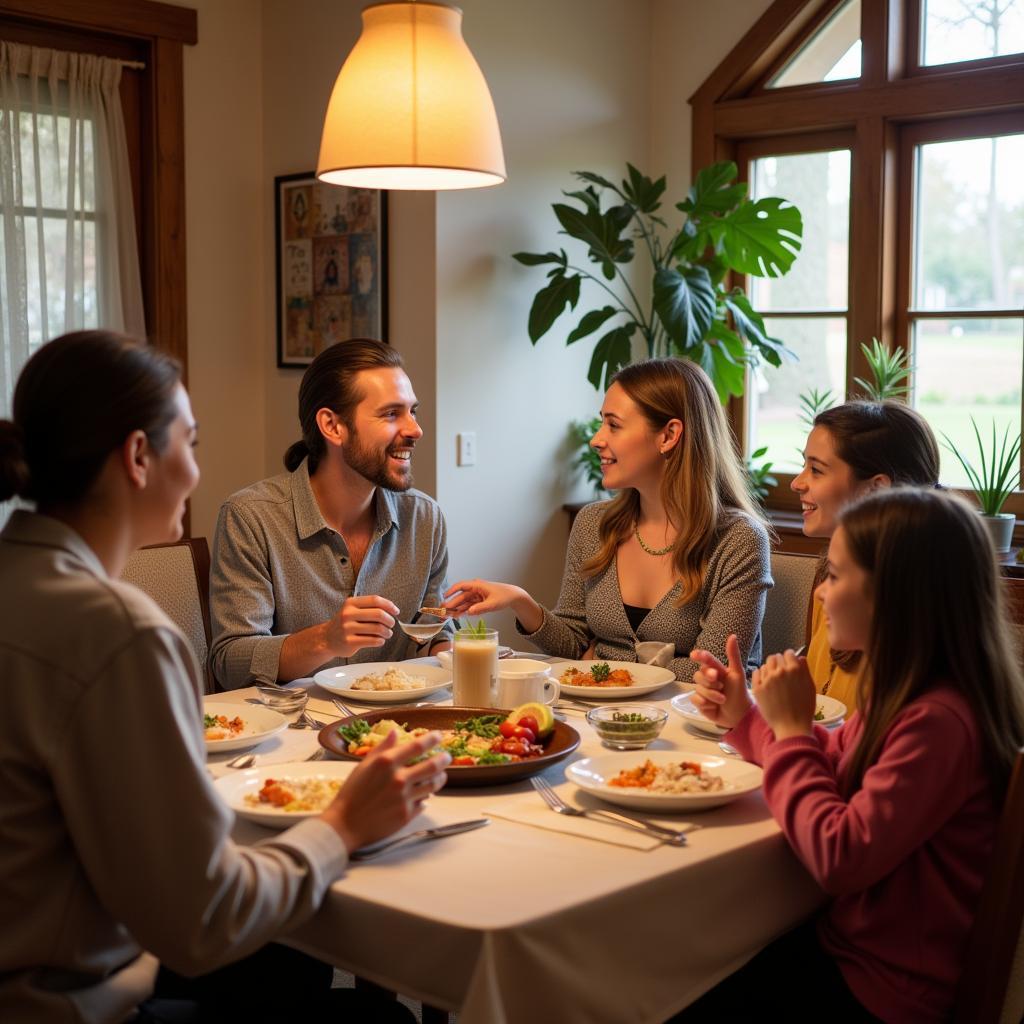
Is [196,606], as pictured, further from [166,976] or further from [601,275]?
[601,275]

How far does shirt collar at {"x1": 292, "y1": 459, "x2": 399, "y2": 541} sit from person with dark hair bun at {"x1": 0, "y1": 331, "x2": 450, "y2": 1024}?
1242 millimetres

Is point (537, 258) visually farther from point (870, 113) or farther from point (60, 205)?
point (60, 205)

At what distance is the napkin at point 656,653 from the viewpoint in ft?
7.93

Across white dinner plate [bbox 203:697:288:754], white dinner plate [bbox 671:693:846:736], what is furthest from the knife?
white dinner plate [bbox 671:693:846:736]

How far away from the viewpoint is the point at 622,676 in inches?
88.5

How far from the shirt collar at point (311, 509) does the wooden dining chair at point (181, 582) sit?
0.80ft

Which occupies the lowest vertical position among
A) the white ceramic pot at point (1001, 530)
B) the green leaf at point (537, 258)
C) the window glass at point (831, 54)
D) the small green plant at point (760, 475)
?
the white ceramic pot at point (1001, 530)

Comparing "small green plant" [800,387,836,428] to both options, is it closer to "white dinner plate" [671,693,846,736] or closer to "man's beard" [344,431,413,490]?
"man's beard" [344,431,413,490]

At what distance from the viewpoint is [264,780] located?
1635 mm

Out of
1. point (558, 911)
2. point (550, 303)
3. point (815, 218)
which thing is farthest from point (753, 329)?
point (558, 911)

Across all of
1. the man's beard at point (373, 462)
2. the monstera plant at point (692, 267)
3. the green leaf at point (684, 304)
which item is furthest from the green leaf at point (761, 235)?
the man's beard at point (373, 462)

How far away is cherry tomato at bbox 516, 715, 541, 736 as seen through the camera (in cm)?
183

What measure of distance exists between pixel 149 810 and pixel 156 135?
3462 mm

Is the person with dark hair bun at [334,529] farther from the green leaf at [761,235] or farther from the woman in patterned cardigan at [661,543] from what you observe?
the green leaf at [761,235]
